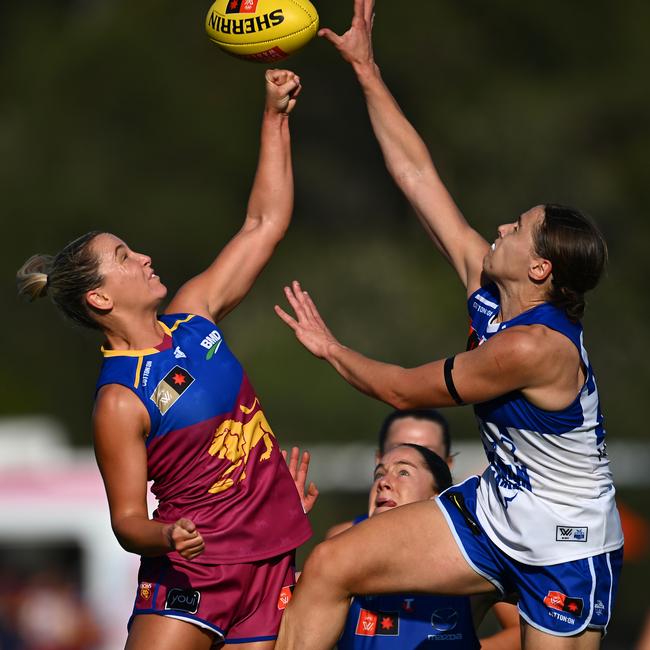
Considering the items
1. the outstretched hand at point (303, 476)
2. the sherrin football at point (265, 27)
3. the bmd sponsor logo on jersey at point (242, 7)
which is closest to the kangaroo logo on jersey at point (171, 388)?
the outstretched hand at point (303, 476)

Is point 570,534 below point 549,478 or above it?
below

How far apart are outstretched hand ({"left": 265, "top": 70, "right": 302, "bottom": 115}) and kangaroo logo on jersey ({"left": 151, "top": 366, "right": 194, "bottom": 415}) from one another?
132 cm

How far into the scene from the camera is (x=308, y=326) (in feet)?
16.5

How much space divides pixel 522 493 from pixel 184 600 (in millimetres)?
1279

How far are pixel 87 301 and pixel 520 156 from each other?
1683 centimetres

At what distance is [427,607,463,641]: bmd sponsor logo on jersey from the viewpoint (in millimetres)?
5164

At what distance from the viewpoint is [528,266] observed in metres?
4.68

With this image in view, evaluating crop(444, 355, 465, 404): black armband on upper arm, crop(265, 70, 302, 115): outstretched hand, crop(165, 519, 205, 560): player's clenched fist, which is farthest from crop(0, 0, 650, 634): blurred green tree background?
crop(165, 519, 205, 560): player's clenched fist

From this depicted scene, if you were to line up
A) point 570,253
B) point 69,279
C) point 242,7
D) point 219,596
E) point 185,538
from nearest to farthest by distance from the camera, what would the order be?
point 185,538 < point 570,253 < point 219,596 < point 69,279 < point 242,7

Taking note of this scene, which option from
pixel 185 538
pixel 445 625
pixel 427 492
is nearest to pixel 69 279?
pixel 185 538

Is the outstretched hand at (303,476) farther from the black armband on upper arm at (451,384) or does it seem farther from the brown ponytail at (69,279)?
the brown ponytail at (69,279)

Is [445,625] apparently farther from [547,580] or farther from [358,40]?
[358,40]

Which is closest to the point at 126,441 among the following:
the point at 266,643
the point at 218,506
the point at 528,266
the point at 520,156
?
the point at 218,506

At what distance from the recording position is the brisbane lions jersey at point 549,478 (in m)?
4.62
